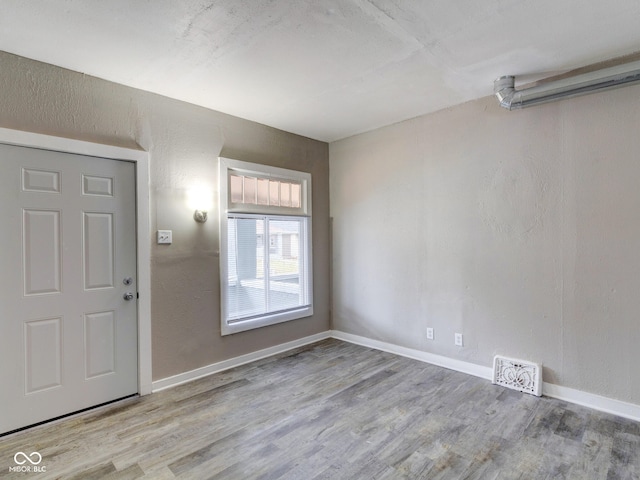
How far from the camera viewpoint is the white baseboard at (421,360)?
2.61 m

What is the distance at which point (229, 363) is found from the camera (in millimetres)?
3604

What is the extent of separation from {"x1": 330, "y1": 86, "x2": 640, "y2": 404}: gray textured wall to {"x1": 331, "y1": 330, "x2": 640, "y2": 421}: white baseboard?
0.21 feet

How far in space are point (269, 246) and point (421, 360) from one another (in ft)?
6.99

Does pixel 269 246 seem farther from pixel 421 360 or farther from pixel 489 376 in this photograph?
pixel 489 376

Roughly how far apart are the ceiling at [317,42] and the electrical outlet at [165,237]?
4.15 feet

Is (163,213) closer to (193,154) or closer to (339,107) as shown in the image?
(193,154)

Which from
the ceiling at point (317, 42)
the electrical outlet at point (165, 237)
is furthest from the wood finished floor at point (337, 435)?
the ceiling at point (317, 42)

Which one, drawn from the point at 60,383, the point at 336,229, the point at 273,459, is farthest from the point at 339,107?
the point at 60,383

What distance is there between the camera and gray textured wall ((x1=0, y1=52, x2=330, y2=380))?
8.31 feet

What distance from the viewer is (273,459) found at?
6.96 ft

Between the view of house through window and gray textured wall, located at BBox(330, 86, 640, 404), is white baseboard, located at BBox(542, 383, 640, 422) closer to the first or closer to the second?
gray textured wall, located at BBox(330, 86, 640, 404)

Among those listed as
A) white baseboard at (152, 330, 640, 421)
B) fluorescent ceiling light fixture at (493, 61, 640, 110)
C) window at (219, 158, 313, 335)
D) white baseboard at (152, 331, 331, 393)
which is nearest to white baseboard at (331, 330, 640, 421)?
white baseboard at (152, 330, 640, 421)

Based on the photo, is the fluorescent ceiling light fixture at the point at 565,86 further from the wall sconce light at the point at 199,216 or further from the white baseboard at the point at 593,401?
the wall sconce light at the point at 199,216

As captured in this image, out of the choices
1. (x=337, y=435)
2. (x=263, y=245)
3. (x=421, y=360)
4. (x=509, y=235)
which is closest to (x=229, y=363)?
(x=263, y=245)
